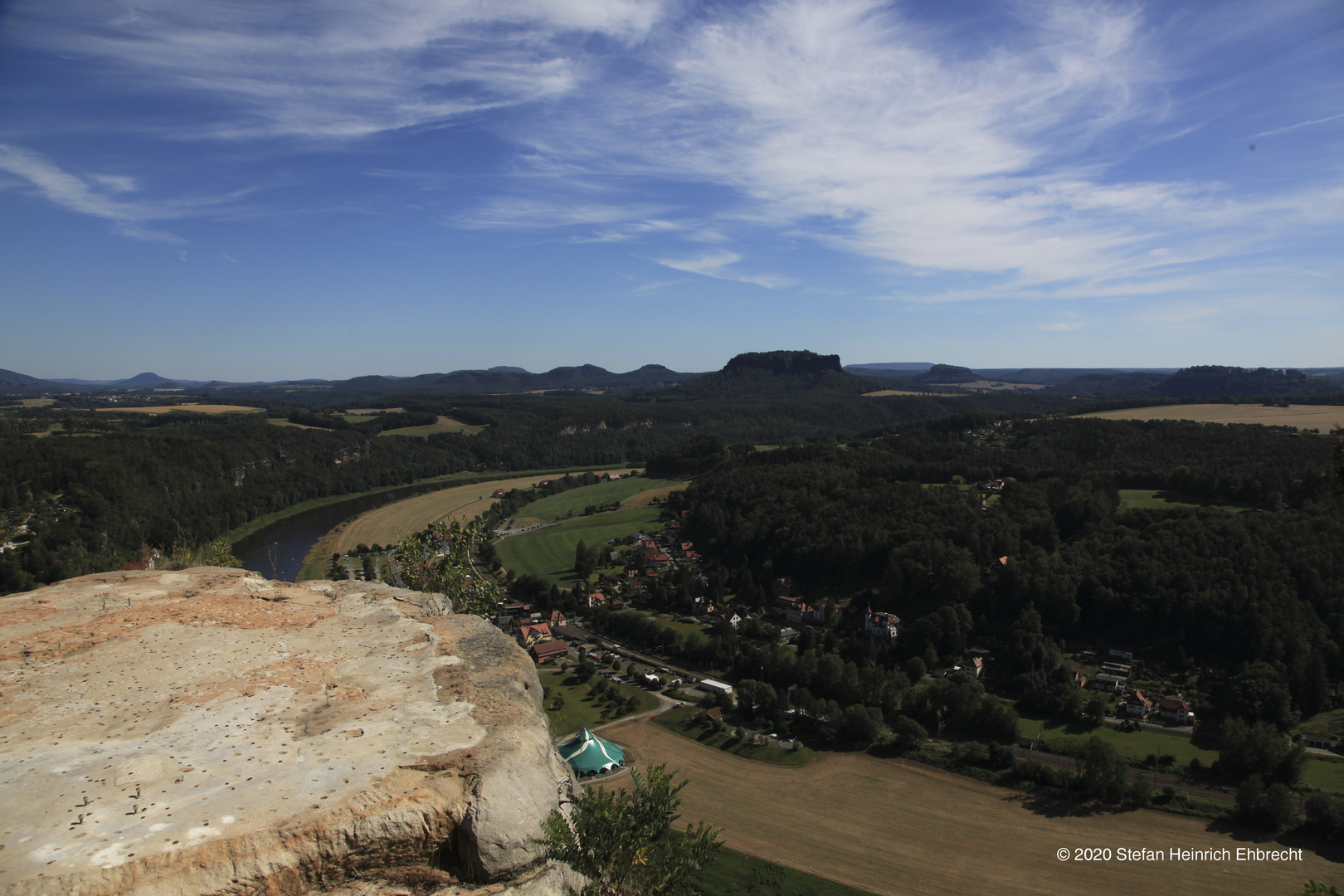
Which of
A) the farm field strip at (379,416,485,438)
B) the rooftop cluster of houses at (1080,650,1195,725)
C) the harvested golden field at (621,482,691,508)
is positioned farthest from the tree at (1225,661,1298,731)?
the farm field strip at (379,416,485,438)

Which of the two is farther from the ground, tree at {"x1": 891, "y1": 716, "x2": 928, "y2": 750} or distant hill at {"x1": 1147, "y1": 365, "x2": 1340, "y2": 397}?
distant hill at {"x1": 1147, "y1": 365, "x2": 1340, "y2": 397}

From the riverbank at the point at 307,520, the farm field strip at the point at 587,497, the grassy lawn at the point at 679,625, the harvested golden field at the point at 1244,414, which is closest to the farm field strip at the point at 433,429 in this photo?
the riverbank at the point at 307,520

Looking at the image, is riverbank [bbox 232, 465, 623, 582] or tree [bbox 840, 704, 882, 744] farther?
riverbank [bbox 232, 465, 623, 582]

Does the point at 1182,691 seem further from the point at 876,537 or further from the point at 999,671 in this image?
the point at 876,537

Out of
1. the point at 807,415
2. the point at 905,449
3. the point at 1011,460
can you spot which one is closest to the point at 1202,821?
the point at 1011,460

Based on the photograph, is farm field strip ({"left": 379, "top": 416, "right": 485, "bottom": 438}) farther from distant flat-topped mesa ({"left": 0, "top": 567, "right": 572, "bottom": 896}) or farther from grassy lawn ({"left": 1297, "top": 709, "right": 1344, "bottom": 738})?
distant flat-topped mesa ({"left": 0, "top": 567, "right": 572, "bottom": 896})

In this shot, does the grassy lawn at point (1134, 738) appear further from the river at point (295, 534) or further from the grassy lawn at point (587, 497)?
the grassy lawn at point (587, 497)

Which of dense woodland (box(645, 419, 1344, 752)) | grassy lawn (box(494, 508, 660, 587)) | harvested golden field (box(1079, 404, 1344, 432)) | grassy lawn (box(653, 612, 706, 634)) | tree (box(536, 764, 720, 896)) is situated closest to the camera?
tree (box(536, 764, 720, 896))

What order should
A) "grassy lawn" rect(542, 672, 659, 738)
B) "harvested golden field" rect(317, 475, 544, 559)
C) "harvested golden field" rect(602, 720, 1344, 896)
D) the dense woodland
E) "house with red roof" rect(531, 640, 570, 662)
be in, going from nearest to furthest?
"harvested golden field" rect(602, 720, 1344, 896)
"grassy lawn" rect(542, 672, 659, 738)
the dense woodland
"house with red roof" rect(531, 640, 570, 662)
"harvested golden field" rect(317, 475, 544, 559)
